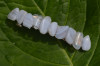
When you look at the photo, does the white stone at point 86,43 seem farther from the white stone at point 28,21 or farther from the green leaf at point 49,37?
the white stone at point 28,21

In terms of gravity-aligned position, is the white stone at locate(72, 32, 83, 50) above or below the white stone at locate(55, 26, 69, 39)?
below

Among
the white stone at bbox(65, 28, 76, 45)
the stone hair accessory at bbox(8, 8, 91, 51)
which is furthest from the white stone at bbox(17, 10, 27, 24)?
the white stone at bbox(65, 28, 76, 45)

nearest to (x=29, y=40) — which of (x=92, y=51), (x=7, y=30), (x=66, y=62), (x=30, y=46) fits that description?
(x=30, y=46)

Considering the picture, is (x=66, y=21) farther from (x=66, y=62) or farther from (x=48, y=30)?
(x=66, y=62)

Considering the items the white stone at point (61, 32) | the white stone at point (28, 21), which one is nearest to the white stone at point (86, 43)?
the white stone at point (61, 32)

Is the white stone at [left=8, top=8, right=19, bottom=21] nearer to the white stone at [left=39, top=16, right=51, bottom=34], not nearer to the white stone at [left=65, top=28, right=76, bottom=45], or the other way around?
the white stone at [left=39, top=16, right=51, bottom=34]

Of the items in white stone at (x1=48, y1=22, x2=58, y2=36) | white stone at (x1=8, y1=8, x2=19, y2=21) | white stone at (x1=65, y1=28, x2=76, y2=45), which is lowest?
white stone at (x1=65, y1=28, x2=76, y2=45)

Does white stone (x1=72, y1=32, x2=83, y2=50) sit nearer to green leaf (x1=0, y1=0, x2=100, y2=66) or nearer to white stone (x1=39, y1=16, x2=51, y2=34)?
green leaf (x1=0, y1=0, x2=100, y2=66)
